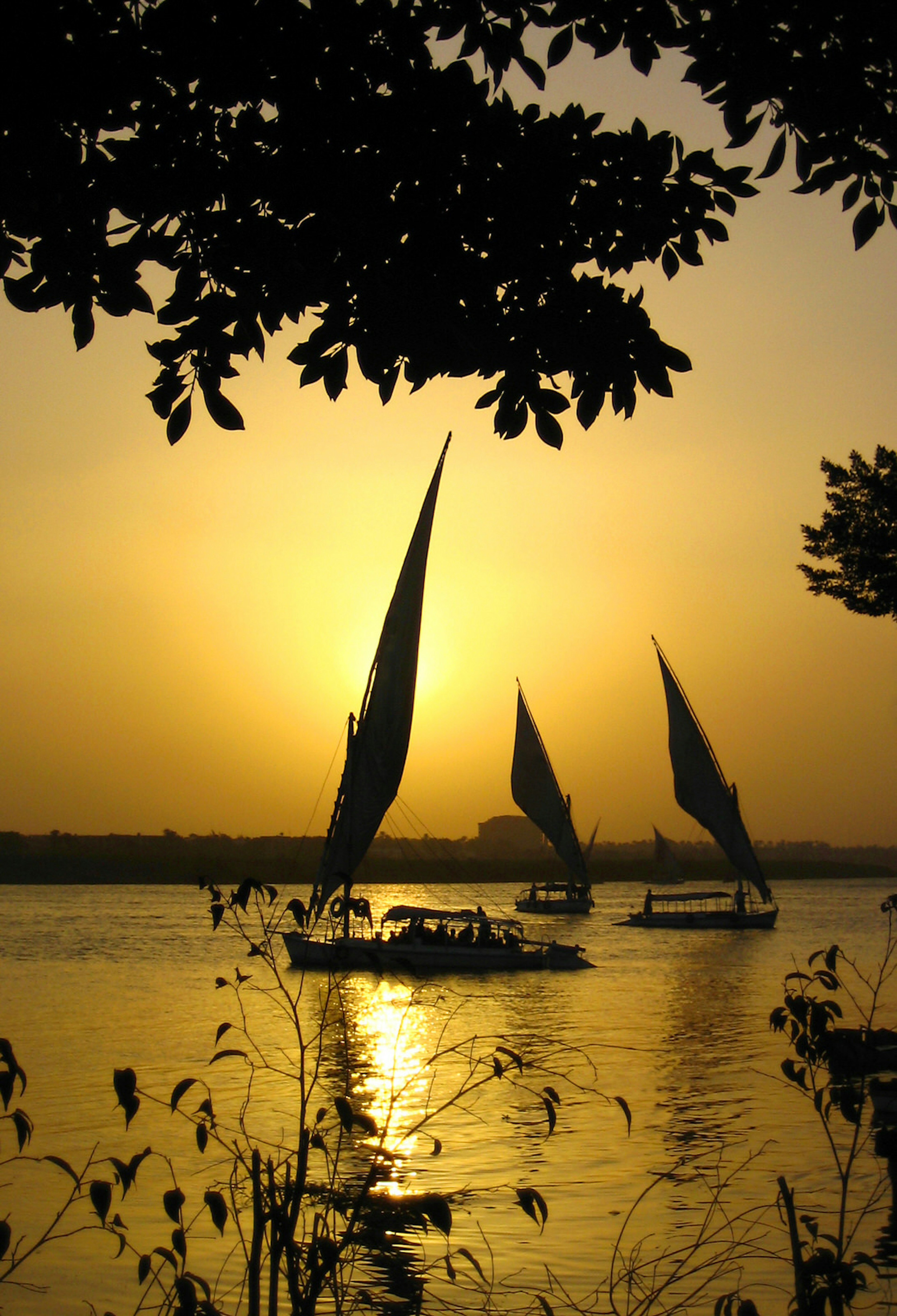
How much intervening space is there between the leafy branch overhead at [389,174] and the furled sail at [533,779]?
2330 inches

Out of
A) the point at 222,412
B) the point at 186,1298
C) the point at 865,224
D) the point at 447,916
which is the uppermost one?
the point at 865,224

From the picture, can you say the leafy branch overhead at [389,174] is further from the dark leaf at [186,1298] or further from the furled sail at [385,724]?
the furled sail at [385,724]

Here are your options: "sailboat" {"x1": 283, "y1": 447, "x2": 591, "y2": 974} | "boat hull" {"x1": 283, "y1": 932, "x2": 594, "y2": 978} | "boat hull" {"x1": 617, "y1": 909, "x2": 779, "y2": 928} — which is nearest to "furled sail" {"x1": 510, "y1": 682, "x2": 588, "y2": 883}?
"boat hull" {"x1": 617, "y1": 909, "x2": 779, "y2": 928}

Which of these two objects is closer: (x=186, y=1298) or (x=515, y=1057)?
(x=186, y=1298)

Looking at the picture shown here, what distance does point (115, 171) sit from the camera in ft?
14.4

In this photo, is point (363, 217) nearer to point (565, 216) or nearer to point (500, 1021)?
point (565, 216)

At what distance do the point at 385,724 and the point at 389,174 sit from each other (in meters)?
25.6

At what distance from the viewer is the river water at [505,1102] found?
10.8 meters

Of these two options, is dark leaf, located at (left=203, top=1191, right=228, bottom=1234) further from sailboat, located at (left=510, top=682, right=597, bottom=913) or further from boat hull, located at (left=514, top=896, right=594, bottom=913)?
boat hull, located at (left=514, top=896, right=594, bottom=913)

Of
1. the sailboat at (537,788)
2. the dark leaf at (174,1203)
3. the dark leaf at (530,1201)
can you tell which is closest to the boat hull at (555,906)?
the sailboat at (537,788)

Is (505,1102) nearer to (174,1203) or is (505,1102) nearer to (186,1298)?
(174,1203)

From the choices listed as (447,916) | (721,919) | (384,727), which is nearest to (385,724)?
(384,727)

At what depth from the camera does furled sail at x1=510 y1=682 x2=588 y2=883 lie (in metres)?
63.8

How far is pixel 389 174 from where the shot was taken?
456 cm
